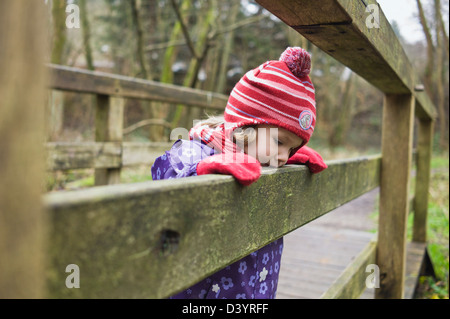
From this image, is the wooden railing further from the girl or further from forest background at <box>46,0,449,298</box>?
the girl

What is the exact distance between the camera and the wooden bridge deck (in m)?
2.95

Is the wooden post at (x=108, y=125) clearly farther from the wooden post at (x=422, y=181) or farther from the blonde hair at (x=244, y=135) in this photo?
the wooden post at (x=422, y=181)

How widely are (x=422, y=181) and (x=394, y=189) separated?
2.30 meters

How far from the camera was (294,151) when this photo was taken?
142 centimetres

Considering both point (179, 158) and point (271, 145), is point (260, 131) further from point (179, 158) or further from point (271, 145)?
point (179, 158)

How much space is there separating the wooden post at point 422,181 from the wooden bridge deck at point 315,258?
528 millimetres

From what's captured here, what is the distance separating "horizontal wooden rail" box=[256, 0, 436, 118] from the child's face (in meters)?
0.29

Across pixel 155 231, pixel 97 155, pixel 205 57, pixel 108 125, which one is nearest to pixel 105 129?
pixel 108 125

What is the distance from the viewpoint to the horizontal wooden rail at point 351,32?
0.98 m

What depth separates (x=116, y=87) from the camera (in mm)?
3004

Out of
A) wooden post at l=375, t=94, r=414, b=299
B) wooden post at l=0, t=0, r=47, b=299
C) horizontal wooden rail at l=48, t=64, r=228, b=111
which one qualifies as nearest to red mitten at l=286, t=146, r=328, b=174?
wooden post at l=0, t=0, r=47, b=299

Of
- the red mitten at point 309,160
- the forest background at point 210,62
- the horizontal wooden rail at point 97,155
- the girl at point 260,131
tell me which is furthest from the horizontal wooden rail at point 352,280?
the forest background at point 210,62

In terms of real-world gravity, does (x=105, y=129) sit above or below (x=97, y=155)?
above

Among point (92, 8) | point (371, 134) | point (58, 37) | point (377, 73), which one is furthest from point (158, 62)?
point (377, 73)
